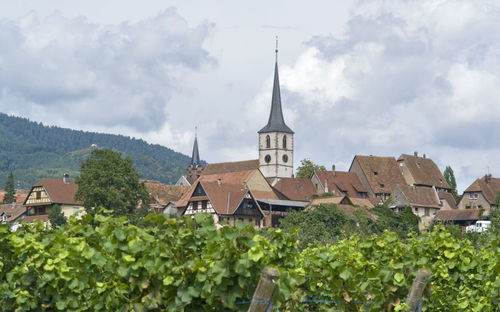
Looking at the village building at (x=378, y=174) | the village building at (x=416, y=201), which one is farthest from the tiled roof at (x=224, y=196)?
the village building at (x=378, y=174)

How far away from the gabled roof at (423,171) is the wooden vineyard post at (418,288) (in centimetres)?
10213

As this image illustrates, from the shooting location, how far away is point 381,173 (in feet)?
361

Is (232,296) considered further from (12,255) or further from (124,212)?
(124,212)

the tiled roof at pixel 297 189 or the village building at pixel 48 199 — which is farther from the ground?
the tiled roof at pixel 297 189

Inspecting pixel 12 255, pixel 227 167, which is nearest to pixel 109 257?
pixel 12 255

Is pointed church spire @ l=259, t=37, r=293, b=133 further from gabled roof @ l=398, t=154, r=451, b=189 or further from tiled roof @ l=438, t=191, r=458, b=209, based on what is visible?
tiled roof @ l=438, t=191, r=458, b=209

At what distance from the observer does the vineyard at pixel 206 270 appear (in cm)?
877

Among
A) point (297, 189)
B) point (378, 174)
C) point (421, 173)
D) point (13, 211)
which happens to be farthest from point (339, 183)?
point (13, 211)

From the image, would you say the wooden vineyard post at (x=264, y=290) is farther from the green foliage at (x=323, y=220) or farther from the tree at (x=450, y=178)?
the tree at (x=450, y=178)

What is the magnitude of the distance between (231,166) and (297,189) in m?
34.0

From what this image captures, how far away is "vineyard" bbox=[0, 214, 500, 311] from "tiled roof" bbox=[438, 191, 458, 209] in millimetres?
96712

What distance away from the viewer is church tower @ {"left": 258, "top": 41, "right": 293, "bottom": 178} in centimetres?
13962

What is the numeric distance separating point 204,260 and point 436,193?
101097 millimetres

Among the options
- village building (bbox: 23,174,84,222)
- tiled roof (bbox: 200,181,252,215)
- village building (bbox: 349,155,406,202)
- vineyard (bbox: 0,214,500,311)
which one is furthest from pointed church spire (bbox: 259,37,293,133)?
vineyard (bbox: 0,214,500,311)
